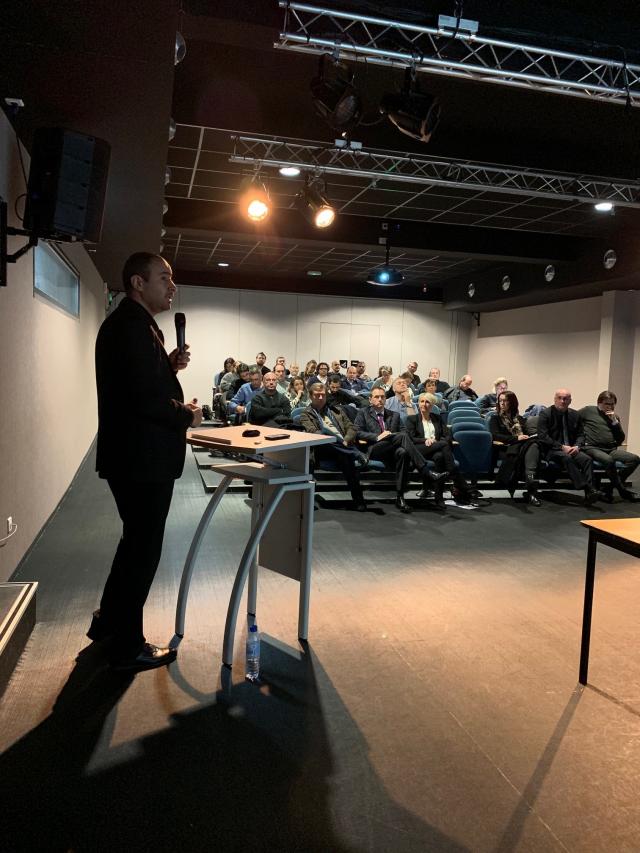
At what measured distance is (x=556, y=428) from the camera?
686cm

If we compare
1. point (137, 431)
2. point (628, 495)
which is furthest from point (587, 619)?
point (628, 495)

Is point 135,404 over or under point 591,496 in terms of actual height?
over

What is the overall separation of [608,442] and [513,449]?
1088 mm

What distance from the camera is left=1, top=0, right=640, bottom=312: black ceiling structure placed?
2.93 meters

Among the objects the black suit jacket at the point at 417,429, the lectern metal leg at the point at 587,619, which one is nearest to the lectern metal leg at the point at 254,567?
the lectern metal leg at the point at 587,619

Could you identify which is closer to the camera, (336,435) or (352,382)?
(336,435)

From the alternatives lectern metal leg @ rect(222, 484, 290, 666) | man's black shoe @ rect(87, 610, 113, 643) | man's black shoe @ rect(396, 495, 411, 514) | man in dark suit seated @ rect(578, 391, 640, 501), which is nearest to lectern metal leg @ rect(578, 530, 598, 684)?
lectern metal leg @ rect(222, 484, 290, 666)

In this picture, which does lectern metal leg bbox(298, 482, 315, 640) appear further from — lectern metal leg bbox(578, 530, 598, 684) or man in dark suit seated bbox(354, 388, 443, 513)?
man in dark suit seated bbox(354, 388, 443, 513)

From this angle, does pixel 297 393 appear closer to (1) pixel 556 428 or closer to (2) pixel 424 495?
(2) pixel 424 495

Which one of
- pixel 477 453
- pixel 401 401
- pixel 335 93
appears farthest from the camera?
pixel 401 401

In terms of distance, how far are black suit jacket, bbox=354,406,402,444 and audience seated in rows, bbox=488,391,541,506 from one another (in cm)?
118

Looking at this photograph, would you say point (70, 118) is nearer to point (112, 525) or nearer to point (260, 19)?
point (260, 19)

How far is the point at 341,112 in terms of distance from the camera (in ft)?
13.3

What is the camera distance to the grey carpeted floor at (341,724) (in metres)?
1.76
